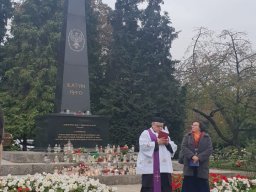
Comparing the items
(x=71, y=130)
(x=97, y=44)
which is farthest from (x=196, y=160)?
(x=97, y=44)

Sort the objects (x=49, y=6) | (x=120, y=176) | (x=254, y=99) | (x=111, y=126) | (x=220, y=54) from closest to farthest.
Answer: (x=120, y=176), (x=254, y=99), (x=220, y=54), (x=111, y=126), (x=49, y=6)

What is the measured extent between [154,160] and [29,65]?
20.1 metres

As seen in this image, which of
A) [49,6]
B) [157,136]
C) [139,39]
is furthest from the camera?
[49,6]

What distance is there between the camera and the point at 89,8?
2888cm

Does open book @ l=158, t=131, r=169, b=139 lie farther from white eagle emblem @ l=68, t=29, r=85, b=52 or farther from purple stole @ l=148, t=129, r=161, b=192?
white eagle emblem @ l=68, t=29, r=85, b=52

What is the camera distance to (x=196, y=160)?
7.81m

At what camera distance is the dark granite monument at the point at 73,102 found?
14562mm

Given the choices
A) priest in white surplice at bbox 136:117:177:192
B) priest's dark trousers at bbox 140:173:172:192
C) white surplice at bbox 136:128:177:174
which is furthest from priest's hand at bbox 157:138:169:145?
priest's dark trousers at bbox 140:173:172:192

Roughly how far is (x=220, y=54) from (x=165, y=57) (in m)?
4.49

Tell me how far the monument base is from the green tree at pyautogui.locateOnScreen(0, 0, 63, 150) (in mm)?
10141

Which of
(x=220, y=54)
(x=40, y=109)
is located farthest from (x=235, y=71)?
(x=40, y=109)

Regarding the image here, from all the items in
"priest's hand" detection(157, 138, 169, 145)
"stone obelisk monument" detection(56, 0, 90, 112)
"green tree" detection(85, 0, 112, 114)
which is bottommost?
"priest's hand" detection(157, 138, 169, 145)

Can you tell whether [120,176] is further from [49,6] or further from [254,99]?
[49,6]

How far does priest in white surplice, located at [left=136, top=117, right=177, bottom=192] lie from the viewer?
7445mm
